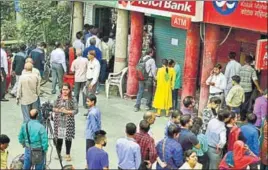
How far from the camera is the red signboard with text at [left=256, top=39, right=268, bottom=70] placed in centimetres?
1183

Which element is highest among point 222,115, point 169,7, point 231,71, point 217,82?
point 169,7

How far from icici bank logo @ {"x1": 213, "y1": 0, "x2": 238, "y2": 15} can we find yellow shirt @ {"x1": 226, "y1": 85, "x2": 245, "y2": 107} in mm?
1500

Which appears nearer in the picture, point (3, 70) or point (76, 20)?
point (3, 70)

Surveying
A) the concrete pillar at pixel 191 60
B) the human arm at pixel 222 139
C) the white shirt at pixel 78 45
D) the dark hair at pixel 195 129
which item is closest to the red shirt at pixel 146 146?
the dark hair at pixel 195 129

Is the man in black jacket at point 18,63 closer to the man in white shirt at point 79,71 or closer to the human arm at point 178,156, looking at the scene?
the man in white shirt at point 79,71

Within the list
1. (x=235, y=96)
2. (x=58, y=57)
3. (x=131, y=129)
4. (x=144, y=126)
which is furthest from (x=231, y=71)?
(x=131, y=129)

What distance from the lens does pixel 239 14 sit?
41.5 ft

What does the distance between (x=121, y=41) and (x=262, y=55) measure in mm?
4755

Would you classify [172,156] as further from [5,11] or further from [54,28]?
[5,11]

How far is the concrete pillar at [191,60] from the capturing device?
1378 centimetres

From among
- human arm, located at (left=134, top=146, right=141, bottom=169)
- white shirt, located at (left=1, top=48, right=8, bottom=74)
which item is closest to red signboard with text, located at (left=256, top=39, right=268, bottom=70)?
human arm, located at (left=134, top=146, right=141, bottom=169)

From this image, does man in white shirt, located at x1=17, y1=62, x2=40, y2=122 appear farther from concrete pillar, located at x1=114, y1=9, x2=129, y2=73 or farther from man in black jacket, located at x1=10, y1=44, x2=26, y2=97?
concrete pillar, located at x1=114, y1=9, x2=129, y2=73

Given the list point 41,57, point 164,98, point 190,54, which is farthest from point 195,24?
point 41,57

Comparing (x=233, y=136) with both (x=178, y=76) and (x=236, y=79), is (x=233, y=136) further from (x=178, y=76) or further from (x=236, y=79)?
(x=178, y=76)
